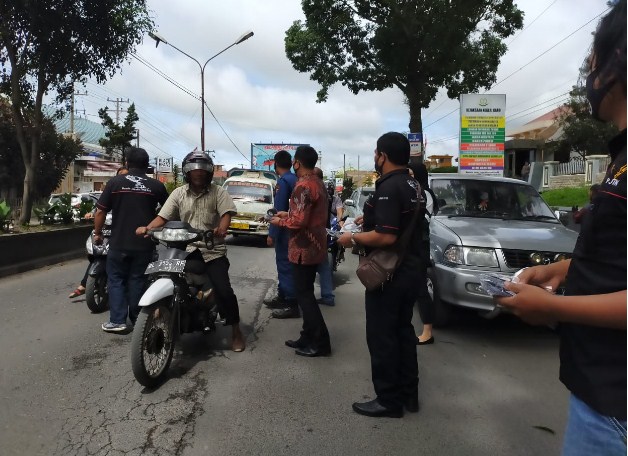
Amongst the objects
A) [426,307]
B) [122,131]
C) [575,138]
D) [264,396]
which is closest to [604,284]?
[264,396]

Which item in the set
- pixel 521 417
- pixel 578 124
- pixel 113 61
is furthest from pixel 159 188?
pixel 578 124

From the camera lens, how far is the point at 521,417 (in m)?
3.49

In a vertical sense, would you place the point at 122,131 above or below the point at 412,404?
above

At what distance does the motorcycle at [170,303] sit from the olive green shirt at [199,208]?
0.33m

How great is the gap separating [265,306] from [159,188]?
7.21 feet

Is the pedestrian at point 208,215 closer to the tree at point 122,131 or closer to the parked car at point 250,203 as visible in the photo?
the parked car at point 250,203

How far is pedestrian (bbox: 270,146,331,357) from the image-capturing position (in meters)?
4.57

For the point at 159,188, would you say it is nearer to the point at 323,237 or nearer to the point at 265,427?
the point at 323,237

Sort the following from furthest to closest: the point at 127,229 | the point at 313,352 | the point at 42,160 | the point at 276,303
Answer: the point at 42,160 < the point at 276,303 < the point at 127,229 < the point at 313,352

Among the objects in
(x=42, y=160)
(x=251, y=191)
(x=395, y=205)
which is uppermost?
(x=42, y=160)

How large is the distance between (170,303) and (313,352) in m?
1.37

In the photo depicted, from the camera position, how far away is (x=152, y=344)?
3850 millimetres

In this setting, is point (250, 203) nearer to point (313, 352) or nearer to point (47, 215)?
point (47, 215)

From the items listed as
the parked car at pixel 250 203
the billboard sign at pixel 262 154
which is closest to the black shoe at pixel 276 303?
the parked car at pixel 250 203
